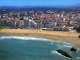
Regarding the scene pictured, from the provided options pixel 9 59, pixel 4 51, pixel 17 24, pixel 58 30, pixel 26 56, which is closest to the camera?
pixel 9 59

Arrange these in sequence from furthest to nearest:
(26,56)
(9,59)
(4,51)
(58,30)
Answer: (58,30) < (4,51) < (26,56) < (9,59)

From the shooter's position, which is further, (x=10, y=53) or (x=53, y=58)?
(x=10, y=53)

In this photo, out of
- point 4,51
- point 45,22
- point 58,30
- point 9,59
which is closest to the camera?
point 9,59

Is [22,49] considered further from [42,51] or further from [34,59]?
[34,59]

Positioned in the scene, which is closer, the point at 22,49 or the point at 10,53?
the point at 10,53

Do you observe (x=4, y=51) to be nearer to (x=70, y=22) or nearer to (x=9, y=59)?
(x=9, y=59)

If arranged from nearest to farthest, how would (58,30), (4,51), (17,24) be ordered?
(4,51) < (58,30) < (17,24)

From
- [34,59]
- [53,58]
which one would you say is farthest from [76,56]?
[34,59]

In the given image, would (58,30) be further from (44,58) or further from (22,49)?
(44,58)

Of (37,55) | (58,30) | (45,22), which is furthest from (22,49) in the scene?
(45,22)
